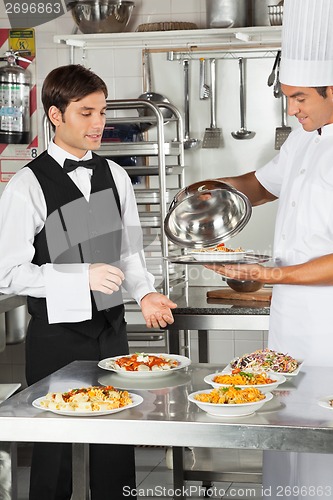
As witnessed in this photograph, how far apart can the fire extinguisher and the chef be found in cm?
279

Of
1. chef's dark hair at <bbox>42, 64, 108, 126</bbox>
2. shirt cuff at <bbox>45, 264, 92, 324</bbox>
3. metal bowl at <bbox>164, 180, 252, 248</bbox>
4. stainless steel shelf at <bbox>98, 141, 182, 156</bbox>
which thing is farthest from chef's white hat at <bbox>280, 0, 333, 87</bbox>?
stainless steel shelf at <bbox>98, 141, 182, 156</bbox>

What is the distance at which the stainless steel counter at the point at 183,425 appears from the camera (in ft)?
6.42

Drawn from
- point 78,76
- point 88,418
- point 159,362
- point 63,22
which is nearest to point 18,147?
point 63,22

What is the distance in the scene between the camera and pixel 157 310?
9.57 feet

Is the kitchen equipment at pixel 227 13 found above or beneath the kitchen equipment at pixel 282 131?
above

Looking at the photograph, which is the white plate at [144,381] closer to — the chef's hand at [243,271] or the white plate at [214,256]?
the chef's hand at [243,271]

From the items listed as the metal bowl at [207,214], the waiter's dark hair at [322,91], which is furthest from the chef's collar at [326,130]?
the metal bowl at [207,214]

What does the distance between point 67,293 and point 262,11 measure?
279cm

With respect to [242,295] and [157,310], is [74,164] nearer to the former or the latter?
[157,310]

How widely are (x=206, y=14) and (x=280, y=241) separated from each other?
256cm

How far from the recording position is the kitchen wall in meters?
5.26

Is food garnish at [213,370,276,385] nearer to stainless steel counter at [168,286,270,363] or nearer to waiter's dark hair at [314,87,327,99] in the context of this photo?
waiter's dark hair at [314,87,327,99]

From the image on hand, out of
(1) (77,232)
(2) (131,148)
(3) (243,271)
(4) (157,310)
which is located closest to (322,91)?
→ (3) (243,271)

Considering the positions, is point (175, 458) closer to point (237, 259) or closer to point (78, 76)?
point (237, 259)
